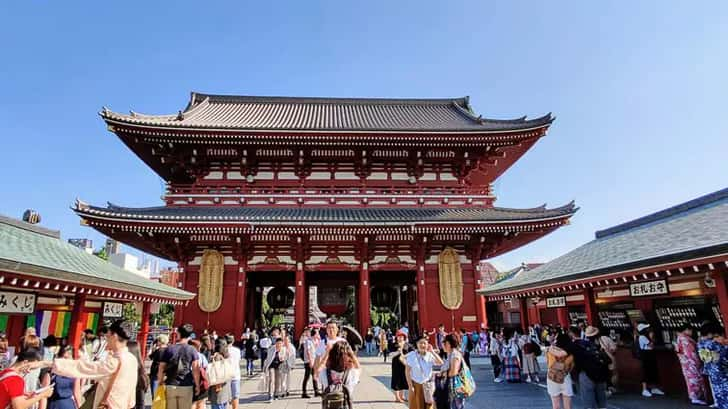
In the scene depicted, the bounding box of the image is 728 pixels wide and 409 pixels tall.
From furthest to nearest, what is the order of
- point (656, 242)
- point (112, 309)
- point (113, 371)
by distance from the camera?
point (112, 309) < point (656, 242) < point (113, 371)

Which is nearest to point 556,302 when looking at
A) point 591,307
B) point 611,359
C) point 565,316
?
point 565,316

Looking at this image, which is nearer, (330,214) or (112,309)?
(112,309)

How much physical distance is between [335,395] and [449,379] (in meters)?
1.78

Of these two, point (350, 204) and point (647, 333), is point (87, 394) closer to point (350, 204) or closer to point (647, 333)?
point (647, 333)

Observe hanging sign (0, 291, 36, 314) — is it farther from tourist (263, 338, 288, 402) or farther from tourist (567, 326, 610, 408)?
tourist (567, 326, 610, 408)

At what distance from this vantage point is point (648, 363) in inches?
365

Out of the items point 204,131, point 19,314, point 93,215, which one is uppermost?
point 204,131

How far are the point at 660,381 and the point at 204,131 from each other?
687 inches

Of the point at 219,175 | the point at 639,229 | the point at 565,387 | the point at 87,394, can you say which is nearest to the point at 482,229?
the point at 639,229

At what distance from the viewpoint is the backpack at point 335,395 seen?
16.8 feet

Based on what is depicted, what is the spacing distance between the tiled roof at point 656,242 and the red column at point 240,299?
10557 millimetres

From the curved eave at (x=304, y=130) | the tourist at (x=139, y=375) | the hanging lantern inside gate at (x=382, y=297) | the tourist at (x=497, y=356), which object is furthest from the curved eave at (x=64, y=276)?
the hanging lantern inside gate at (x=382, y=297)

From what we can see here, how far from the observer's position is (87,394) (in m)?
6.17

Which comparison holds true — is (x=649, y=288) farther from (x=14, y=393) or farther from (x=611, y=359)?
(x=14, y=393)
